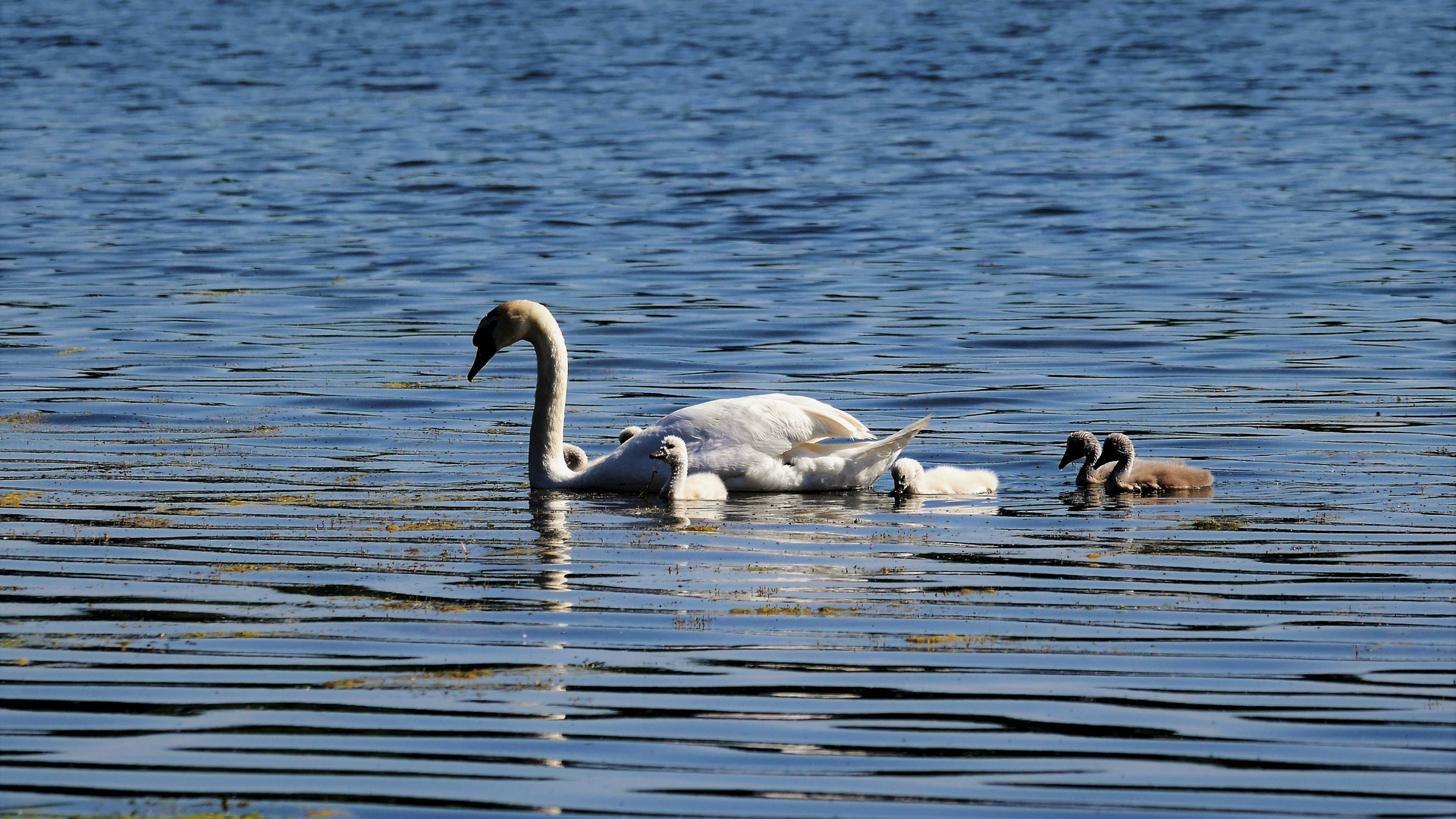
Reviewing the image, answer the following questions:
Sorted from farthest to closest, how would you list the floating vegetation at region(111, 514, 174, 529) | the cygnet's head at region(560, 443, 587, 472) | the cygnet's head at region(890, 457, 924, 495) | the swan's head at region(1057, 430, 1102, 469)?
1. the cygnet's head at region(560, 443, 587, 472)
2. the swan's head at region(1057, 430, 1102, 469)
3. the cygnet's head at region(890, 457, 924, 495)
4. the floating vegetation at region(111, 514, 174, 529)

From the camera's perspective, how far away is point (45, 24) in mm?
60125

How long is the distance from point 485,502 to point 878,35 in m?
45.9

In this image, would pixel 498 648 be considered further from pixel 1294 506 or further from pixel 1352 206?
pixel 1352 206

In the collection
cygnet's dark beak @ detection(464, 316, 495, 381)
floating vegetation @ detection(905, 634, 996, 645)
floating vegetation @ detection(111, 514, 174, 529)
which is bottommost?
floating vegetation @ detection(905, 634, 996, 645)

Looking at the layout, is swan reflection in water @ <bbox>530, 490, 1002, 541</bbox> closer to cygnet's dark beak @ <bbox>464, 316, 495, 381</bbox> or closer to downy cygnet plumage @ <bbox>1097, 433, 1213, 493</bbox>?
downy cygnet plumage @ <bbox>1097, 433, 1213, 493</bbox>

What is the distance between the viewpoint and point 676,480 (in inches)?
437

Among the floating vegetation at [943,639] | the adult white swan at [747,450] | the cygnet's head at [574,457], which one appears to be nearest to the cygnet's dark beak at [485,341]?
the cygnet's head at [574,457]

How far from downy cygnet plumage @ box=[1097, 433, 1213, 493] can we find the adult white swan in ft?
3.71

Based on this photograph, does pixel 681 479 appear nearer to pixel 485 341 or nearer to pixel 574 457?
pixel 574 457

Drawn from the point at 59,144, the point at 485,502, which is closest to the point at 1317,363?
the point at 485,502

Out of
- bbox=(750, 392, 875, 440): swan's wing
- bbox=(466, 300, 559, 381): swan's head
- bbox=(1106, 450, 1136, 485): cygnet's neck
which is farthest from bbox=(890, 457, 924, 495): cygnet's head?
bbox=(466, 300, 559, 381): swan's head

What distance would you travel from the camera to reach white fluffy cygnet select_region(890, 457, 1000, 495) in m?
11.1

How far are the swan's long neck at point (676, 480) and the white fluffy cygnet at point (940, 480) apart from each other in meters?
1.18

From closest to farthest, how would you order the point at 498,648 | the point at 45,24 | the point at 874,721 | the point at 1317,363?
the point at 874,721 < the point at 498,648 < the point at 1317,363 < the point at 45,24
